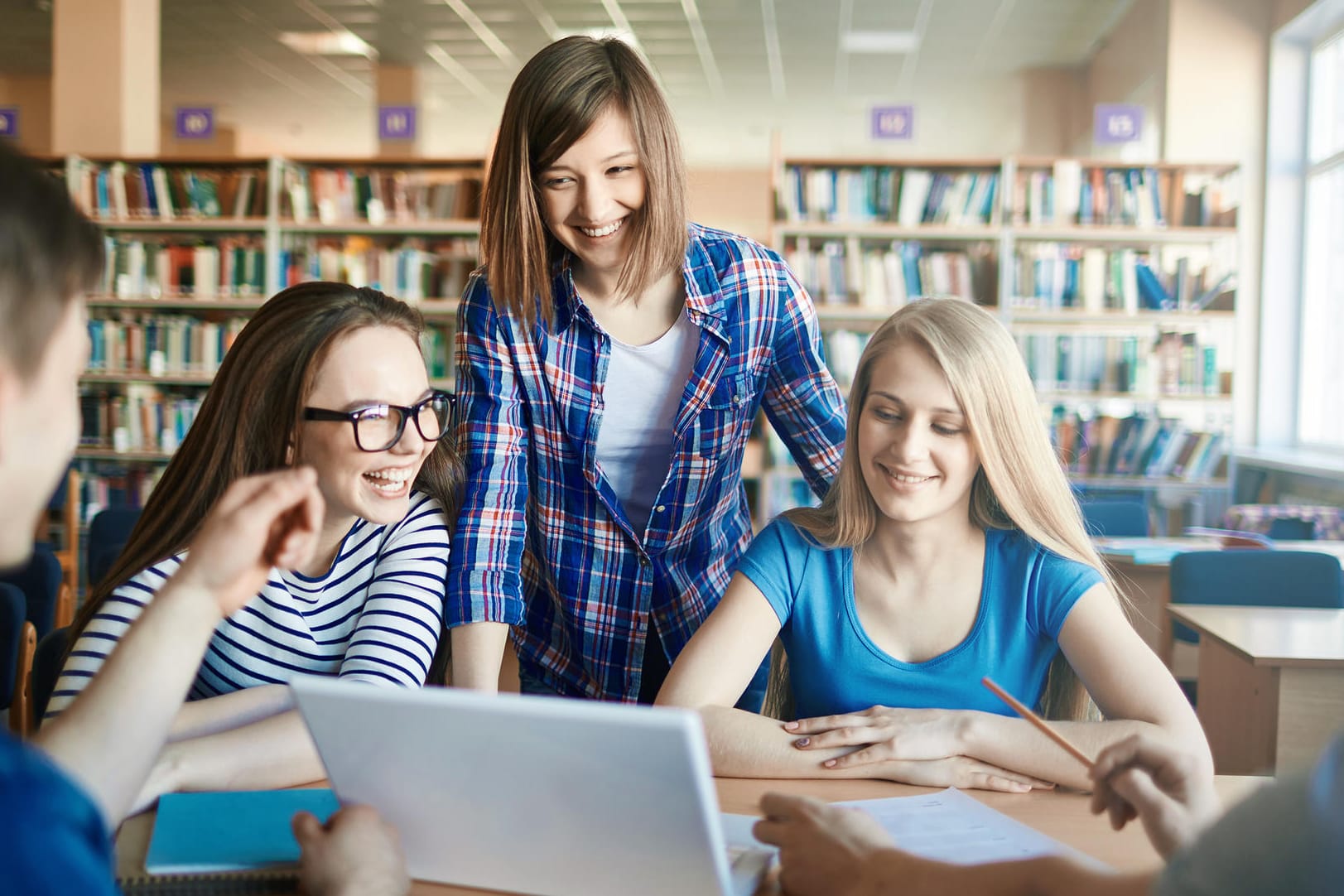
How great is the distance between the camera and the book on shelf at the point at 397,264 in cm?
570

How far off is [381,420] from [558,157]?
44 centimetres

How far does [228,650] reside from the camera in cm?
142

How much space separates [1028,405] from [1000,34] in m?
7.21

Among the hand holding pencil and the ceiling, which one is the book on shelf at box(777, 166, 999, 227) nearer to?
the ceiling

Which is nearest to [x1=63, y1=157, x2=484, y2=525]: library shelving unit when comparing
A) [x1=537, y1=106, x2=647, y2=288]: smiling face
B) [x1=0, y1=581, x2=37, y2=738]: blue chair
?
[x1=0, y1=581, x2=37, y2=738]: blue chair

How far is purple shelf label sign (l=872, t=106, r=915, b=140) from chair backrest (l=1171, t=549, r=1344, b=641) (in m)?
3.13

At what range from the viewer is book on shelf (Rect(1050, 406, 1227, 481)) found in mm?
5332

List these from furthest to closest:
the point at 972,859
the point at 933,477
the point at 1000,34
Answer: the point at 1000,34 < the point at 933,477 < the point at 972,859

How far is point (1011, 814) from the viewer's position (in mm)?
1118

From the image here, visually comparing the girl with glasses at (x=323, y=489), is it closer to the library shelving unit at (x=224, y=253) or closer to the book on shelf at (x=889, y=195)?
the book on shelf at (x=889, y=195)

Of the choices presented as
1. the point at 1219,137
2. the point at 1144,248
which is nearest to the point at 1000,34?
the point at 1219,137

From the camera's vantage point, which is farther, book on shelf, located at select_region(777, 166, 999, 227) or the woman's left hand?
book on shelf, located at select_region(777, 166, 999, 227)

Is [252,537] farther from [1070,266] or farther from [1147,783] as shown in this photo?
[1070,266]

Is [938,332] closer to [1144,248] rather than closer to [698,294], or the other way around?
[698,294]
